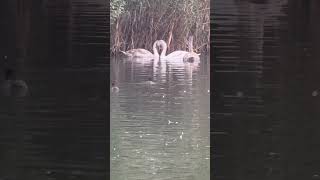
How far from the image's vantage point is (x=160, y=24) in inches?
121

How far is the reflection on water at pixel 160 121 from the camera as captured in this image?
2.20 m

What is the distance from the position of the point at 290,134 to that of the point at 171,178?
0.82 meters

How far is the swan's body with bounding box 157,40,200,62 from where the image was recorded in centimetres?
283

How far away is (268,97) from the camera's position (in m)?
1.48

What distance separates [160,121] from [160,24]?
2.52ft
